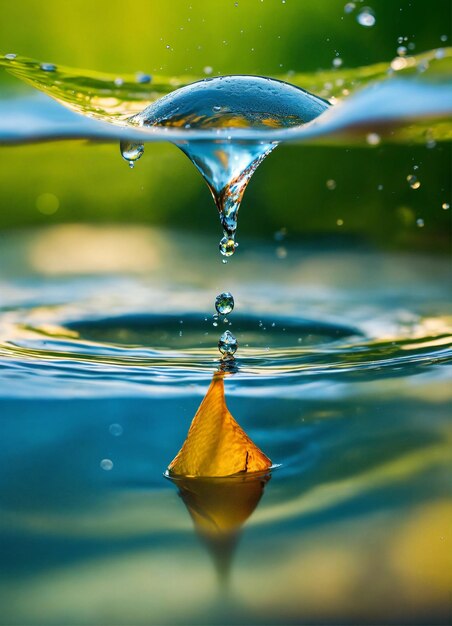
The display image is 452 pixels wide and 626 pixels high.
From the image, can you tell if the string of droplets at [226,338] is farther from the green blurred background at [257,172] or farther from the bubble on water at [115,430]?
the green blurred background at [257,172]

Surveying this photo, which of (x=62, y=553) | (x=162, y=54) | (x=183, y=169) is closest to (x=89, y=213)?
(x=183, y=169)

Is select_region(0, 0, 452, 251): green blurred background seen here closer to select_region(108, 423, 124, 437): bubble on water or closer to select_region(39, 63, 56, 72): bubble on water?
select_region(39, 63, 56, 72): bubble on water

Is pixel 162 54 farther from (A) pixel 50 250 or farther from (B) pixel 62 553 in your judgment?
(B) pixel 62 553

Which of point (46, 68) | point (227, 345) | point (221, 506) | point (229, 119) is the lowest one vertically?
point (221, 506)

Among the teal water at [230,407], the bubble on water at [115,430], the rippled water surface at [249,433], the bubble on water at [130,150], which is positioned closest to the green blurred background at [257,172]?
the teal water at [230,407]

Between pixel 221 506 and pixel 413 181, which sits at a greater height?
pixel 413 181

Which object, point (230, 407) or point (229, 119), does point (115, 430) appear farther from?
point (229, 119)

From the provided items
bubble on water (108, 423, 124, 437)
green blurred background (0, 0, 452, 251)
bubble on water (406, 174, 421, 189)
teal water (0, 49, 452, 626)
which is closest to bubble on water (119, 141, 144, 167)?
teal water (0, 49, 452, 626)

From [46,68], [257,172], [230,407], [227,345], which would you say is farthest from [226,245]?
[257,172]
